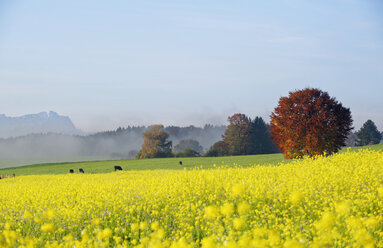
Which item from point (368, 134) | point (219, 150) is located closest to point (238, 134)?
point (219, 150)

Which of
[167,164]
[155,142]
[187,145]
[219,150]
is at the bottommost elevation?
[167,164]

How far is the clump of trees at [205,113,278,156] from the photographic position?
60.0 m

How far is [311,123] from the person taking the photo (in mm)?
21406

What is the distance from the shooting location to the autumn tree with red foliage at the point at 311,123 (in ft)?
69.7

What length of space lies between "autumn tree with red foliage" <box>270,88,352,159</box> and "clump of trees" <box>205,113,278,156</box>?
37430 mm

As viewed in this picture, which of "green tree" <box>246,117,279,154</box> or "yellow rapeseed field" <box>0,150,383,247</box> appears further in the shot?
"green tree" <box>246,117,279,154</box>

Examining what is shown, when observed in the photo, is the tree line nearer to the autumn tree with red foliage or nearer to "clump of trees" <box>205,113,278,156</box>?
the autumn tree with red foliage

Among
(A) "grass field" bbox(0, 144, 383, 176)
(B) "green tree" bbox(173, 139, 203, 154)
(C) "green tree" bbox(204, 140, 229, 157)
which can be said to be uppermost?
(B) "green tree" bbox(173, 139, 203, 154)

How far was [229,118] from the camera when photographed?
6250 cm

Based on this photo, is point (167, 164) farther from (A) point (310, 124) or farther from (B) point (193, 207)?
(B) point (193, 207)

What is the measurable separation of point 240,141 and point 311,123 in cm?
3890

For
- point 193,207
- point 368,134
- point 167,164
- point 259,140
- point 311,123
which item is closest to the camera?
point 193,207

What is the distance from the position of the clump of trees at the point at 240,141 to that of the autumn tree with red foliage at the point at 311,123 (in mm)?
37430

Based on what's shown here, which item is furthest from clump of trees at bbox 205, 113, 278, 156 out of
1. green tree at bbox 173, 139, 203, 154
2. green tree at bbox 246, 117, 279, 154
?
green tree at bbox 173, 139, 203, 154
